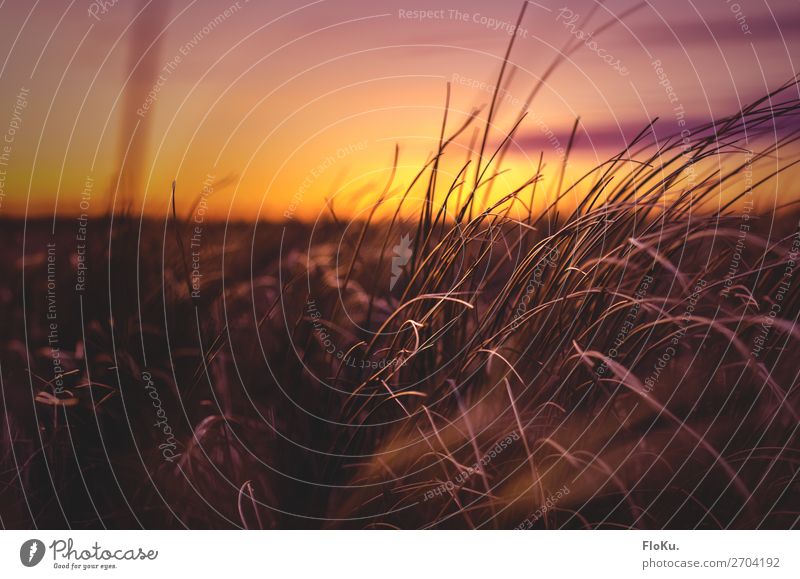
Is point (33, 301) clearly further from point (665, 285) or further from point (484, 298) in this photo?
point (665, 285)

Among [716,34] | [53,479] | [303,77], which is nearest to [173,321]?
[53,479]

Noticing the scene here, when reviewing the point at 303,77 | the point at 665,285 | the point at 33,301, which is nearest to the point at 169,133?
the point at 303,77

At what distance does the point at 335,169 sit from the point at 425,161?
0.17 meters

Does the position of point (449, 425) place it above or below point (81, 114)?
below

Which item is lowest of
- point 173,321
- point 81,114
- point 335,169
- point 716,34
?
point 173,321

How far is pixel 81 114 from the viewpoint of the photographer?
126cm

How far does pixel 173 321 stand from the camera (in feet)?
4.16

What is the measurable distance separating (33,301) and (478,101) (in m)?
0.93

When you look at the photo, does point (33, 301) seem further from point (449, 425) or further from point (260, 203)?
point (449, 425)
